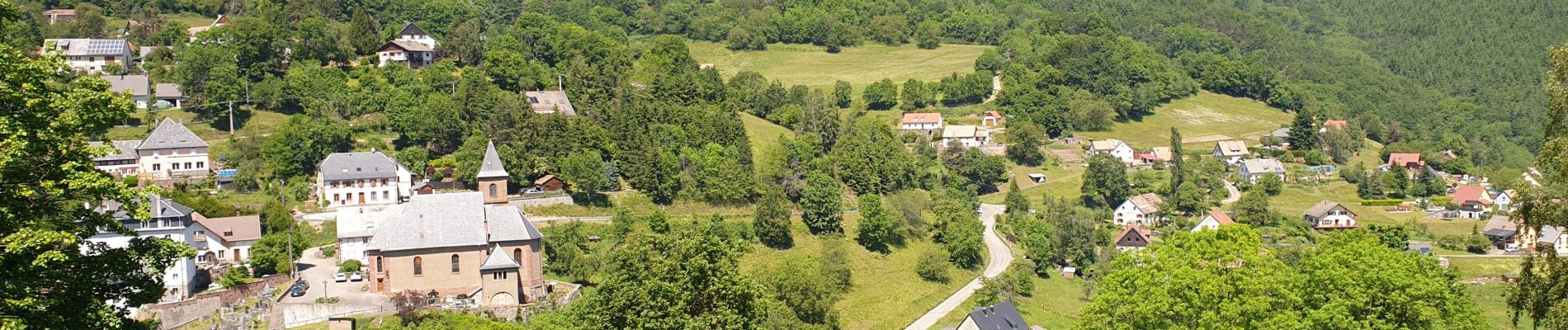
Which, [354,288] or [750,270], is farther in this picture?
[750,270]

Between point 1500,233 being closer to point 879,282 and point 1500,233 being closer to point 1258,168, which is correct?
point 1258,168

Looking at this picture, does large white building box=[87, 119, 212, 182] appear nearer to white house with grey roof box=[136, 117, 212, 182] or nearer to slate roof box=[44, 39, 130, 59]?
white house with grey roof box=[136, 117, 212, 182]

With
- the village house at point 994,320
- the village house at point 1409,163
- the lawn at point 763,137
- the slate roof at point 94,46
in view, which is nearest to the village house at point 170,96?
the slate roof at point 94,46

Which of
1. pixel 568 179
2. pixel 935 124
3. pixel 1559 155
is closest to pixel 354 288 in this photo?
pixel 568 179

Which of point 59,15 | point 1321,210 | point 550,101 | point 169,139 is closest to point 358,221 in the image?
point 169,139

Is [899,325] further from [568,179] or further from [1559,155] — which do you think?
[1559,155]

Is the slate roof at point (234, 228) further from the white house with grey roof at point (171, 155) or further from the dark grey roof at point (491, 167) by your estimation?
the white house with grey roof at point (171, 155)

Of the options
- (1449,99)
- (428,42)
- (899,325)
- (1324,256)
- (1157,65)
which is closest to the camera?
(1324,256)

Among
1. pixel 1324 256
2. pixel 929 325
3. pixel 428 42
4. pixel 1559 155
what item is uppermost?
pixel 428 42
